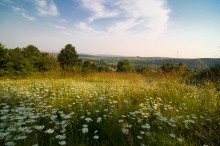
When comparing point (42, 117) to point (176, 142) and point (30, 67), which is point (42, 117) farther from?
point (30, 67)

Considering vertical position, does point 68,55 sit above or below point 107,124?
below

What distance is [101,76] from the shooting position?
14.1m

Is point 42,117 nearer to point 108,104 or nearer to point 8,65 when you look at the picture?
point 108,104

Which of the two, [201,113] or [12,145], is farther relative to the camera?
[201,113]

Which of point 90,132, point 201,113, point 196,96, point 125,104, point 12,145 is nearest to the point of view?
point 12,145

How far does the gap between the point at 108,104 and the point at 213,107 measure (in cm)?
206

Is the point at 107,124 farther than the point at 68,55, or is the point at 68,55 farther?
the point at 68,55

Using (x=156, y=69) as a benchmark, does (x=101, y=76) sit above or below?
below

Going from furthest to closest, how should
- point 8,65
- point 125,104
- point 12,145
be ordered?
point 8,65
point 125,104
point 12,145

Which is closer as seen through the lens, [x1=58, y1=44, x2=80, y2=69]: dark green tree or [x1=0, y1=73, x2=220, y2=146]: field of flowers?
[x1=0, y1=73, x2=220, y2=146]: field of flowers

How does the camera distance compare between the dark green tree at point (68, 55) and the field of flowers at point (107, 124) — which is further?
the dark green tree at point (68, 55)

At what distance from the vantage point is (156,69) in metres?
10.4

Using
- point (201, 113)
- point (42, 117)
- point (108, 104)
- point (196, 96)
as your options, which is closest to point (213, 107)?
point (201, 113)

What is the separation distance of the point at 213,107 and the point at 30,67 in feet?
61.5
